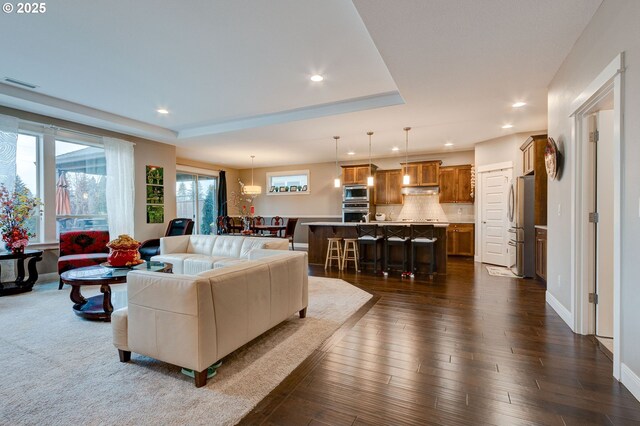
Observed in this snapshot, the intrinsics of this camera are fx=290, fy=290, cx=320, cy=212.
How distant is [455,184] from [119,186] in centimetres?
797

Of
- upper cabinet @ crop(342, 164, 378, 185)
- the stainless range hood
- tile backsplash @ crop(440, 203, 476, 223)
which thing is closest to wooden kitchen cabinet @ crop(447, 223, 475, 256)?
tile backsplash @ crop(440, 203, 476, 223)

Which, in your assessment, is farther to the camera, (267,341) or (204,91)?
(204,91)

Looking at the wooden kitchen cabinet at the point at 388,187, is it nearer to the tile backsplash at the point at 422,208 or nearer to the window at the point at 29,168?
the tile backsplash at the point at 422,208

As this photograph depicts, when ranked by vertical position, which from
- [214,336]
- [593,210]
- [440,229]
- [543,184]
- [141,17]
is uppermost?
[141,17]

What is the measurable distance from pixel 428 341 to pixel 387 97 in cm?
345

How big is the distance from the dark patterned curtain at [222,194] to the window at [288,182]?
4.90 ft

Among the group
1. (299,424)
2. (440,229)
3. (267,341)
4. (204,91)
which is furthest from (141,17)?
(440,229)

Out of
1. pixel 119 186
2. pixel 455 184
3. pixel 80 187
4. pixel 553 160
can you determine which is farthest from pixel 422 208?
pixel 80 187

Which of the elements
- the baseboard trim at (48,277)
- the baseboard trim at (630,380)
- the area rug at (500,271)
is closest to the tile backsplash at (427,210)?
the area rug at (500,271)

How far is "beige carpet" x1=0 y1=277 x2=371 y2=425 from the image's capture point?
1.70 metres

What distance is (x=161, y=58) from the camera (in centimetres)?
327

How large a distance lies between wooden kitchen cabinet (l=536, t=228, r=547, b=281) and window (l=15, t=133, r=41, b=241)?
822 centimetres

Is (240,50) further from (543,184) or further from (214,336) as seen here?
(543,184)

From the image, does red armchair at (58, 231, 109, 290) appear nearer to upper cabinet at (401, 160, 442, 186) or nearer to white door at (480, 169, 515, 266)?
upper cabinet at (401, 160, 442, 186)
